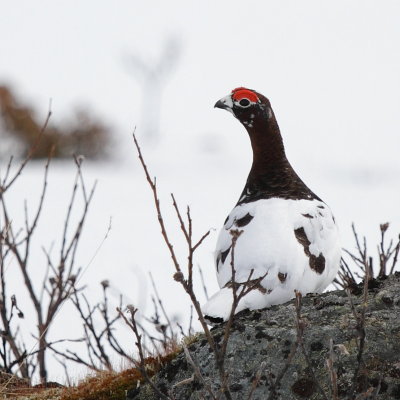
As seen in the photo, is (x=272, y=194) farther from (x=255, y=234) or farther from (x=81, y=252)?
(x=81, y=252)

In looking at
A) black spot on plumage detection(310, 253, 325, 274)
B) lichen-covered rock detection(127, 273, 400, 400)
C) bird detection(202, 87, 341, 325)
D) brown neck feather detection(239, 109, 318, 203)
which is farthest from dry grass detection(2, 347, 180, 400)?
brown neck feather detection(239, 109, 318, 203)

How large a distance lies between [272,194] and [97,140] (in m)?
20.3

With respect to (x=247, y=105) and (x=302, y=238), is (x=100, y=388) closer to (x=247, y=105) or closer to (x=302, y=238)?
(x=302, y=238)

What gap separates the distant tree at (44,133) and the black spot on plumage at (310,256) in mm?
19251

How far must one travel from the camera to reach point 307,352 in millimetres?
2611

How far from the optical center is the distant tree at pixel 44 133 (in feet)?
74.1

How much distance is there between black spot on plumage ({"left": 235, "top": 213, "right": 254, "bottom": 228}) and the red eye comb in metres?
0.66

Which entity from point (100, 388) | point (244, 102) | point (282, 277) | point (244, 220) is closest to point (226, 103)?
point (244, 102)

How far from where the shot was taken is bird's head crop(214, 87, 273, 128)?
3689 mm

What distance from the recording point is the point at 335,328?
107 inches

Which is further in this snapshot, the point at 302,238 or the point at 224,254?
the point at 224,254

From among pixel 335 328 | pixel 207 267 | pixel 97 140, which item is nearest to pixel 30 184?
pixel 207 267

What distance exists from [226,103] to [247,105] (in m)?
0.11

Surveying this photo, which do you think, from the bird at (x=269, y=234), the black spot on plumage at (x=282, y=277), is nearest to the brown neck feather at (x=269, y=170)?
the bird at (x=269, y=234)
